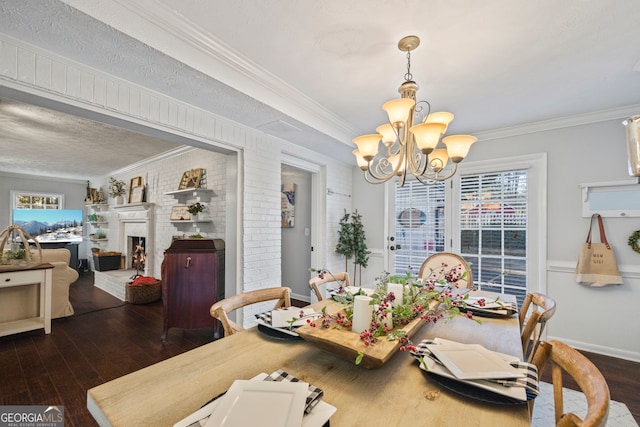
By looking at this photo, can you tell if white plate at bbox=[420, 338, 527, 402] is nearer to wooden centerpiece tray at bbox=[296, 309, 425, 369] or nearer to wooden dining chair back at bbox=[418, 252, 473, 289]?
wooden centerpiece tray at bbox=[296, 309, 425, 369]

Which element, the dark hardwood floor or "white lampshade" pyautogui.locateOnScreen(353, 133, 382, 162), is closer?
"white lampshade" pyautogui.locateOnScreen(353, 133, 382, 162)

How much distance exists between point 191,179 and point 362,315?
3769 mm

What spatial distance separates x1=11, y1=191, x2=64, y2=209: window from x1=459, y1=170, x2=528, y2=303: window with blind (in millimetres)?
9513

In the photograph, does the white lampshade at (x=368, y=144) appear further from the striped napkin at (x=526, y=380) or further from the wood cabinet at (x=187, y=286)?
the wood cabinet at (x=187, y=286)

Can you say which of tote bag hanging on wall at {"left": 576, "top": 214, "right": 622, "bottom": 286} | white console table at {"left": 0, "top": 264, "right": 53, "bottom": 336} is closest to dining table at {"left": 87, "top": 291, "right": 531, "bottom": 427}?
tote bag hanging on wall at {"left": 576, "top": 214, "right": 622, "bottom": 286}

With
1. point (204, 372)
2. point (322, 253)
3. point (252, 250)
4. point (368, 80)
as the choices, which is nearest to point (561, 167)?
point (368, 80)

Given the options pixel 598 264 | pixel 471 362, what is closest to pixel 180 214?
pixel 471 362

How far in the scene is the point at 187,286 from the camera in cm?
291

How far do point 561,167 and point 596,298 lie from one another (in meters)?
1.38

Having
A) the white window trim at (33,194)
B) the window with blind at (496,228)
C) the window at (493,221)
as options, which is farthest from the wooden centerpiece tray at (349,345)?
the white window trim at (33,194)

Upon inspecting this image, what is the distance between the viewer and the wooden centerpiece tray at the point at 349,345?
91cm

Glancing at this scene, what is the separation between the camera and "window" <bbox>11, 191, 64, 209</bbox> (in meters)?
6.72

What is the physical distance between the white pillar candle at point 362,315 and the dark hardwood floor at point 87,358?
6.40 feet

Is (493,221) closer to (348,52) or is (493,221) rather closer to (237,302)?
(348,52)
